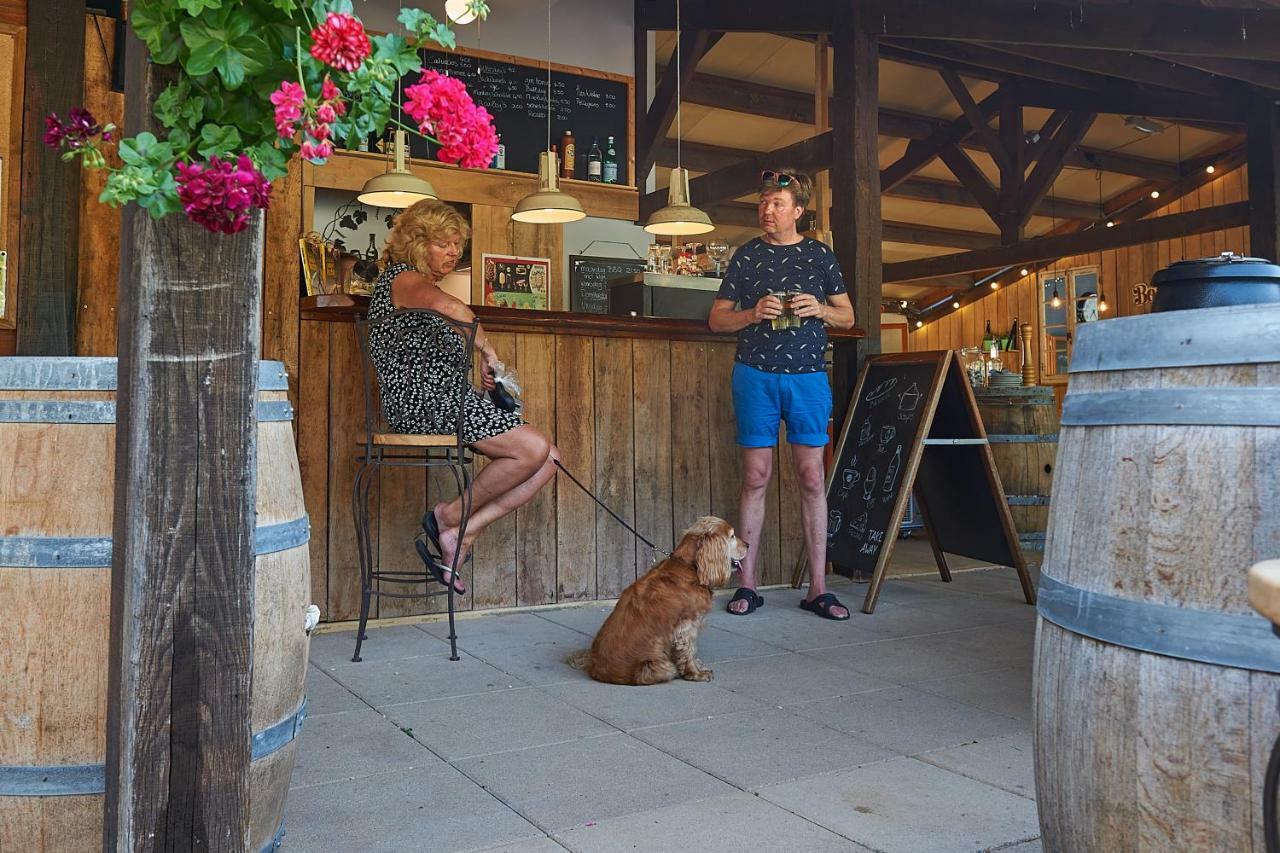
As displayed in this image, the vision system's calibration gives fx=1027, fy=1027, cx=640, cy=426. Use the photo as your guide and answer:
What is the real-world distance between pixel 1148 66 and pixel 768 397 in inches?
204

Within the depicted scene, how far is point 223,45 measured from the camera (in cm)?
114

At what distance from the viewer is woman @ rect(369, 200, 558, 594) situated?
10.6 ft

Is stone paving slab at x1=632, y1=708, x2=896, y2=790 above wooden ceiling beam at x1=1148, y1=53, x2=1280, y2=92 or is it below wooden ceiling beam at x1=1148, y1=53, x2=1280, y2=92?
below

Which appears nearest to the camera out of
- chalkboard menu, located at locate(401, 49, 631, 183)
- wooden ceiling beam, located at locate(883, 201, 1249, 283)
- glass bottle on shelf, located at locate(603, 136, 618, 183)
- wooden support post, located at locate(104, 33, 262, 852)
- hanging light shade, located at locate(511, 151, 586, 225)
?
wooden support post, located at locate(104, 33, 262, 852)

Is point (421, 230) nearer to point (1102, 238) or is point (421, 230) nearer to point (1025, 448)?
point (1025, 448)

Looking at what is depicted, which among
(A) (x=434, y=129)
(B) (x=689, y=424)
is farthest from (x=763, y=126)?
(A) (x=434, y=129)

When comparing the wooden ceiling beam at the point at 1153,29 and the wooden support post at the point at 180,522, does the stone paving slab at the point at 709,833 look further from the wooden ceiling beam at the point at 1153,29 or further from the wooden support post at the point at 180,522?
the wooden ceiling beam at the point at 1153,29

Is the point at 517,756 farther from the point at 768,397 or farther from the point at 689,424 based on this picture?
the point at 689,424

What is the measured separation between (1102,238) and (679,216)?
728cm

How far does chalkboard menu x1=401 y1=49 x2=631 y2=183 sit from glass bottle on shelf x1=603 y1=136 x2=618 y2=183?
0.10 feet

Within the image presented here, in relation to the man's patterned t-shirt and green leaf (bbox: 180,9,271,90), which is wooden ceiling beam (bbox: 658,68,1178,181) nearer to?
the man's patterned t-shirt

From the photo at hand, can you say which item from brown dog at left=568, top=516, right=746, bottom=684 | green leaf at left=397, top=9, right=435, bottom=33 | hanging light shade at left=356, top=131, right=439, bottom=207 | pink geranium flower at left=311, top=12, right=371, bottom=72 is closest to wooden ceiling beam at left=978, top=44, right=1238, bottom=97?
hanging light shade at left=356, top=131, right=439, bottom=207

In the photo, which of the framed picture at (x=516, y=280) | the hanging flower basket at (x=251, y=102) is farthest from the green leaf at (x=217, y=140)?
the framed picture at (x=516, y=280)

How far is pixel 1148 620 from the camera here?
1.16m
